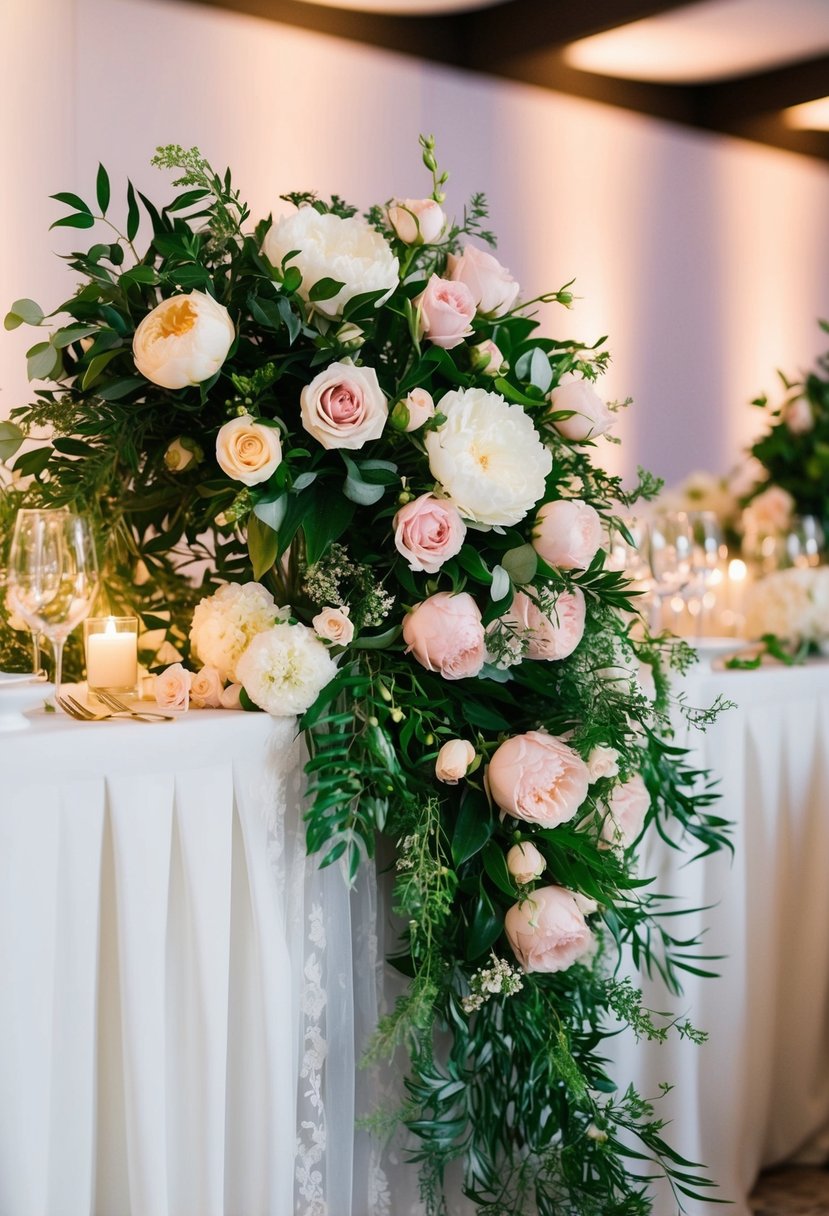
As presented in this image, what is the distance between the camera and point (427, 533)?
1.60m

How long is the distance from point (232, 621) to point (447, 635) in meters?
0.29

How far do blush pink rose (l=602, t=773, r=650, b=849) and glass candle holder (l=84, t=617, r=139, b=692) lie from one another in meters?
0.70

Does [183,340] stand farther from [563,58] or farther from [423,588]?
[563,58]

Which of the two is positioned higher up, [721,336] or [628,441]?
[721,336]

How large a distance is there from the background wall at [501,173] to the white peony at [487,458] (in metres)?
1.09

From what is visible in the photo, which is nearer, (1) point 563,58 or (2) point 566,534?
(2) point 566,534

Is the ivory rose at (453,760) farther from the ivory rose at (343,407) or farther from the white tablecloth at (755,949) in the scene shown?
the white tablecloth at (755,949)

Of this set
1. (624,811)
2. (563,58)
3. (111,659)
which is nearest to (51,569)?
(111,659)

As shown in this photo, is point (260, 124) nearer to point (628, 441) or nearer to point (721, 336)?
point (628, 441)

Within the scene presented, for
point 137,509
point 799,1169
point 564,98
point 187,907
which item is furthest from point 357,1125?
point 564,98

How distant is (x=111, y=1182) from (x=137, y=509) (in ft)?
3.01

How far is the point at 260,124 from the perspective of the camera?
346cm

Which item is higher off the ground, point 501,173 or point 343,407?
point 501,173

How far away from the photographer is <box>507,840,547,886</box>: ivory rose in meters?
1.64
